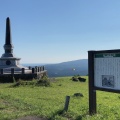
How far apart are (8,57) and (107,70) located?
34041mm

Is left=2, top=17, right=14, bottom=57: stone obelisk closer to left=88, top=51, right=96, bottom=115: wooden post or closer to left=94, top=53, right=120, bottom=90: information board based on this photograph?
left=88, top=51, right=96, bottom=115: wooden post

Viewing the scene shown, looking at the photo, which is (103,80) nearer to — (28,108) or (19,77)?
(28,108)

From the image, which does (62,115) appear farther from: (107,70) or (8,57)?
(8,57)

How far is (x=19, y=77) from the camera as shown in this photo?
107 ft

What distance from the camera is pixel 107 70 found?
905cm

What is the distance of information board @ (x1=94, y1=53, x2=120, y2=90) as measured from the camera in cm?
872

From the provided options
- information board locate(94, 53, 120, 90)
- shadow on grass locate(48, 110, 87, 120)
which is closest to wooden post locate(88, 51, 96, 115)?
information board locate(94, 53, 120, 90)

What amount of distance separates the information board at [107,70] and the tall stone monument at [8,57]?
1234 inches

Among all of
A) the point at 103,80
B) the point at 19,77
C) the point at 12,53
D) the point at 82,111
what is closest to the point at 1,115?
the point at 82,111

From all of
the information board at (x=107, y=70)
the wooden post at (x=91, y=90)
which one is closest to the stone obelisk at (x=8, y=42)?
the wooden post at (x=91, y=90)

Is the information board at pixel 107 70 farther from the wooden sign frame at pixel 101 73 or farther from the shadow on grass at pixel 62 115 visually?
the shadow on grass at pixel 62 115

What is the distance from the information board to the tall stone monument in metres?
31.3

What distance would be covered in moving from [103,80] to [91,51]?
105 cm

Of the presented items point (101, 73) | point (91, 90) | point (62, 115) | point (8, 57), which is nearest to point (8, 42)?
point (8, 57)
